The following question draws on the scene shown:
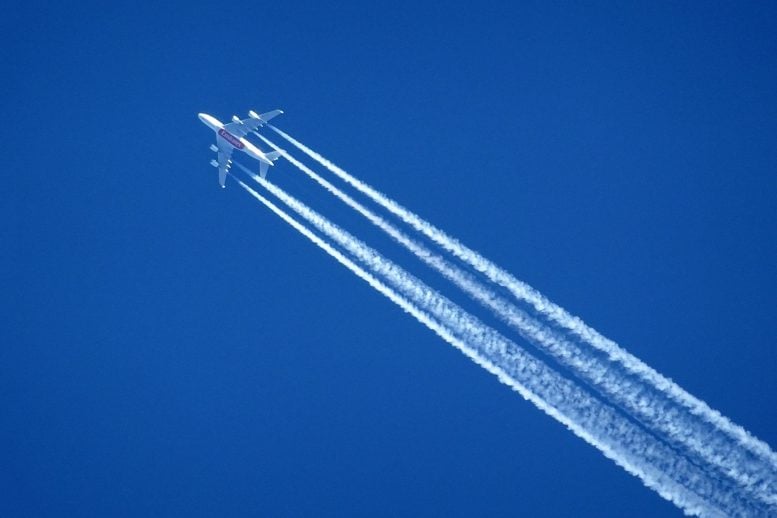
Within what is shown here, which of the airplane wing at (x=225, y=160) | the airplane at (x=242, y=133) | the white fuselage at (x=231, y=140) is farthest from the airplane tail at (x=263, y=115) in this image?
the airplane wing at (x=225, y=160)

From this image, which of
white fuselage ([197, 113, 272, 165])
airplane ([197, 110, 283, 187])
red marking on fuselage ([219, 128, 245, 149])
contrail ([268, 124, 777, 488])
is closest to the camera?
contrail ([268, 124, 777, 488])

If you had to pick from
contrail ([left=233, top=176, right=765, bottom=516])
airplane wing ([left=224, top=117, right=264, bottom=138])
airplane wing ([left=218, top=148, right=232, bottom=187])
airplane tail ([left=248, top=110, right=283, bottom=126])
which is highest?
airplane tail ([left=248, top=110, right=283, bottom=126])

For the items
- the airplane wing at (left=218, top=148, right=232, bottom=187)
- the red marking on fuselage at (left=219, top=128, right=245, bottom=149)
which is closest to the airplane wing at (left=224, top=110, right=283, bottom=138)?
the red marking on fuselage at (left=219, top=128, right=245, bottom=149)

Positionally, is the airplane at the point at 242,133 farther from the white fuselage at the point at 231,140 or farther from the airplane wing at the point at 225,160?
the airplane wing at the point at 225,160

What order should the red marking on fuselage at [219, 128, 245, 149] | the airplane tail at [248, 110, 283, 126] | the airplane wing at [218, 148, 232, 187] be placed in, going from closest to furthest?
the airplane tail at [248, 110, 283, 126], the red marking on fuselage at [219, 128, 245, 149], the airplane wing at [218, 148, 232, 187]

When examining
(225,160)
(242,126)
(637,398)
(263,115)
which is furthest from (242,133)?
(637,398)

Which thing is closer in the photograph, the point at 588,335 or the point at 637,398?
the point at 637,398

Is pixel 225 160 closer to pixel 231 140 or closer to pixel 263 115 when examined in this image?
pixel 231 140

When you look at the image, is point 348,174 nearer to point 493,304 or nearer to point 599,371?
point 493,304

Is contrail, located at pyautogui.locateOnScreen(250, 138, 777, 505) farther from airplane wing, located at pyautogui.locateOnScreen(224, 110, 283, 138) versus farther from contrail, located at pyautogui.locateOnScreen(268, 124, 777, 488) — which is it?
airplane wing, located at pyautogui.locateOnScreen(224, 110, 283, 138)
